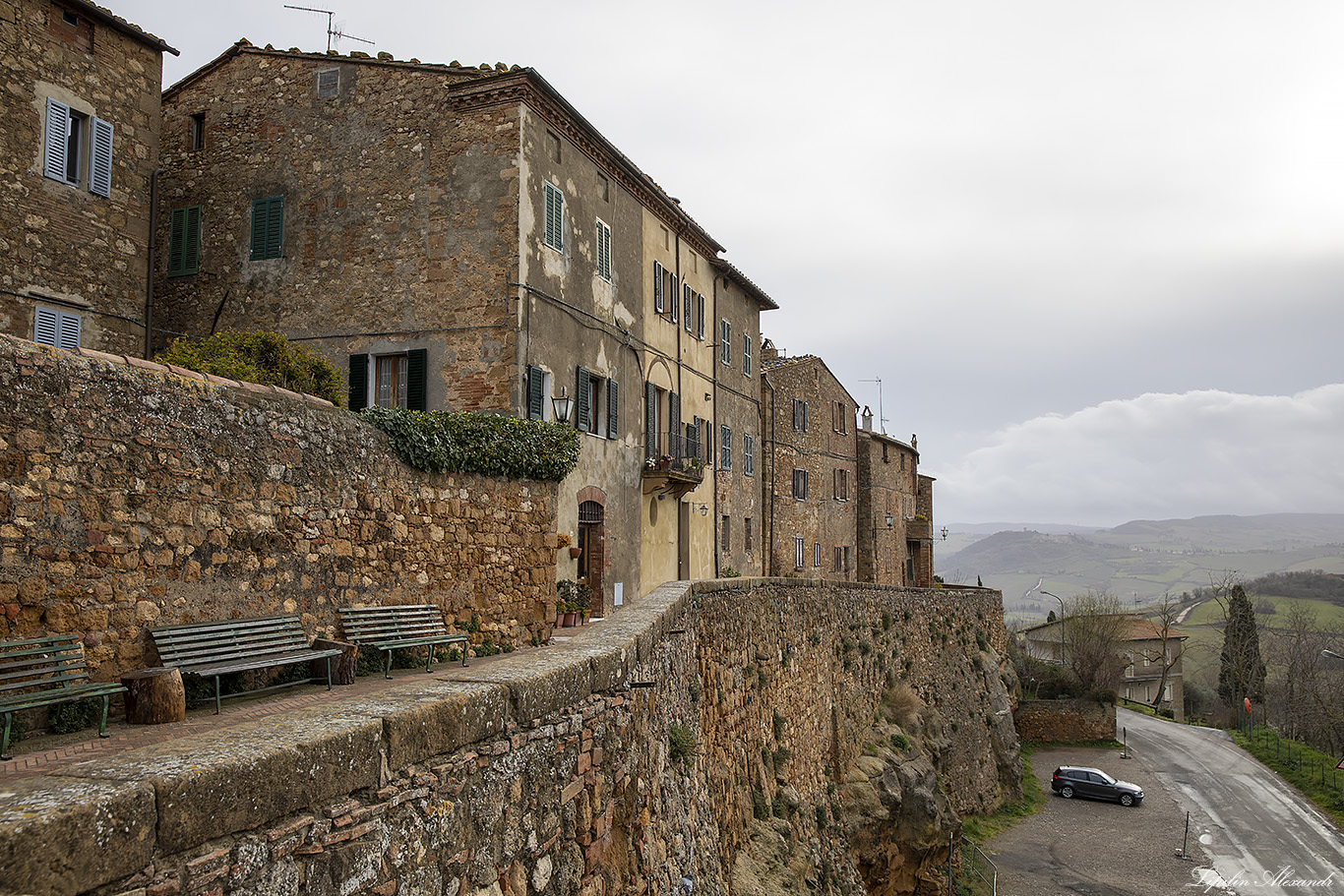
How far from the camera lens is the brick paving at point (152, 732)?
4.47m

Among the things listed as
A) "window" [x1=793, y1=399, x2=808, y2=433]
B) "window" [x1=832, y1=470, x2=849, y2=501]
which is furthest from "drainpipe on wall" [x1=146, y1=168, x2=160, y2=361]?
"window" [x1=832, y1=470, x2=849, y2=501]

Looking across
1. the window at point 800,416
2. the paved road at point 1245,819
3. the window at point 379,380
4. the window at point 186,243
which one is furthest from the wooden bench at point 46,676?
the window at point 800,416

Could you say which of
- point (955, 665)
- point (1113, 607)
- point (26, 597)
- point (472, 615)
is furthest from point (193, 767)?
point (1113, 607)

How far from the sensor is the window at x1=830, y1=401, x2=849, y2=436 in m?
38.8

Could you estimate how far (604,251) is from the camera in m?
18.4

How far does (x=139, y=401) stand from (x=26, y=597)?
1442mm

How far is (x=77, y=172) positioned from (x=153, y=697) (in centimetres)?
1112

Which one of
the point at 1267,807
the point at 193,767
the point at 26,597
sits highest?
the point at 26,597

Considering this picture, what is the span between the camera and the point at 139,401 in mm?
6047

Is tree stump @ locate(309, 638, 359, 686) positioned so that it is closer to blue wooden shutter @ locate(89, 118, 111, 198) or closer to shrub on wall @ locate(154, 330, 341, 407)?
shrub on wall @ locate(154, 330, 341, 407)

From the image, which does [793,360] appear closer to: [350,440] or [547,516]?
[547,516]

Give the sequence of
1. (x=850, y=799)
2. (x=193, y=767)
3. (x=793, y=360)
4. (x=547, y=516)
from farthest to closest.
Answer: (x=793, y=360) < (x=850, y=799) < (x=547, y=516) < (x=193, y=767)

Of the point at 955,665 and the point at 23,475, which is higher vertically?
the point at 23,475

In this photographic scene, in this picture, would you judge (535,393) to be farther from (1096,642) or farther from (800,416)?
(1096,642)
